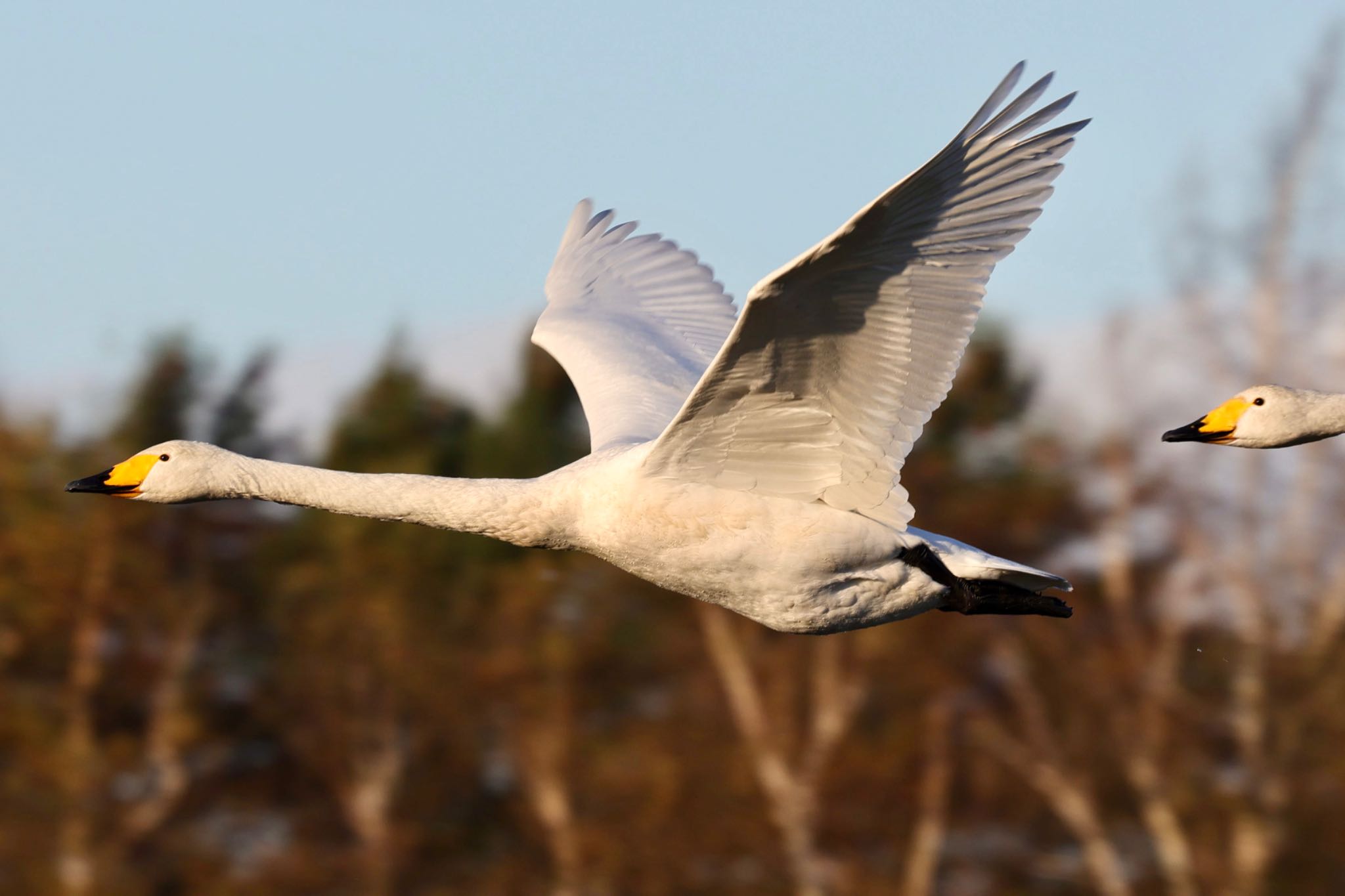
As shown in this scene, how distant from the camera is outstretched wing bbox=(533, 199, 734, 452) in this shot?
9664mm

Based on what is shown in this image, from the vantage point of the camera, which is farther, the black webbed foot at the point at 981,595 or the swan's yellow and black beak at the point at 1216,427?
the swan's yellow and black beak at the point at 1216,427

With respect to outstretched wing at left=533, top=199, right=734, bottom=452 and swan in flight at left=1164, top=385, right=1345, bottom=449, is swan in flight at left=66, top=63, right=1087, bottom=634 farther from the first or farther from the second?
swan in flight at left=1164, top=385, right=1345, bottom=449

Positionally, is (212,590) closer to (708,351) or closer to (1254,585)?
(1254,585)

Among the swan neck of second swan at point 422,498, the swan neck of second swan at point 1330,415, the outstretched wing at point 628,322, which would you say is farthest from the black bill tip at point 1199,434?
the swan neck of second swan at point 422,498

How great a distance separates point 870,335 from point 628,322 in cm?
354

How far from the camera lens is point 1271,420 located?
8.35 meters

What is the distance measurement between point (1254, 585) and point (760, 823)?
24.4 feet

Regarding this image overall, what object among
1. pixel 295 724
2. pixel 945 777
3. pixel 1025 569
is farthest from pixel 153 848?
pixel 1025 569

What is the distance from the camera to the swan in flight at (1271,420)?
8.34 m

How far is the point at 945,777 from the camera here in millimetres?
25953

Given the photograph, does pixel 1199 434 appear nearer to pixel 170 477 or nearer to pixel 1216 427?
pixel 1216 427

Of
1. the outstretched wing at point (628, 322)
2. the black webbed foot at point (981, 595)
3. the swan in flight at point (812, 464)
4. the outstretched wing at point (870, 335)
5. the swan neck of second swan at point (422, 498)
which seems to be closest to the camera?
the outstretched wing at point (870, 335)

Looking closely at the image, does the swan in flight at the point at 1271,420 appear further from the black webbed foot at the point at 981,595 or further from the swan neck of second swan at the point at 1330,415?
the black webbed foot at the point at 981,595

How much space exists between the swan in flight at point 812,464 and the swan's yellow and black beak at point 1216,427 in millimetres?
909
